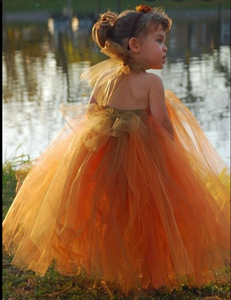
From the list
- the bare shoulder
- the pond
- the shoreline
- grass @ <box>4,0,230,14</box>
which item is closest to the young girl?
the bare shoulder

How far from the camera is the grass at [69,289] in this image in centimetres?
282

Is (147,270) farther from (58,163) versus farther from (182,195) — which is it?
(58,163)

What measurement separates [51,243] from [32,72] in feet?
20.5

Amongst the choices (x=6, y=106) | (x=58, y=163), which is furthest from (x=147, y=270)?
(x=6, y=106)

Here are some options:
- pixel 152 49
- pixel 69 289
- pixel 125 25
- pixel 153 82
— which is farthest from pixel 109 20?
pixel 69 289

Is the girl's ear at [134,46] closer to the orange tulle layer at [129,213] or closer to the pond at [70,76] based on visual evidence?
the orange tulle layer at [129,213]

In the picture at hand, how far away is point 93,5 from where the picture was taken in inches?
702

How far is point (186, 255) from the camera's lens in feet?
8.79

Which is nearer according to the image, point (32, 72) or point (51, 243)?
point (51, 243)

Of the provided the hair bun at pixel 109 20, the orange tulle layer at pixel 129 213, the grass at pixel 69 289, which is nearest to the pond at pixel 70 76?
the grass at pixel 69 289

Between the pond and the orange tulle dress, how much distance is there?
2.48 m

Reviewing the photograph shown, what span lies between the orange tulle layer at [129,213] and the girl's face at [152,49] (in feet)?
0.71

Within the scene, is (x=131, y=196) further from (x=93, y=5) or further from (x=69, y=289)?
(x=93, y=5)

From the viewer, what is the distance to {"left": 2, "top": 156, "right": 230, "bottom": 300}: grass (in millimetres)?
2818
